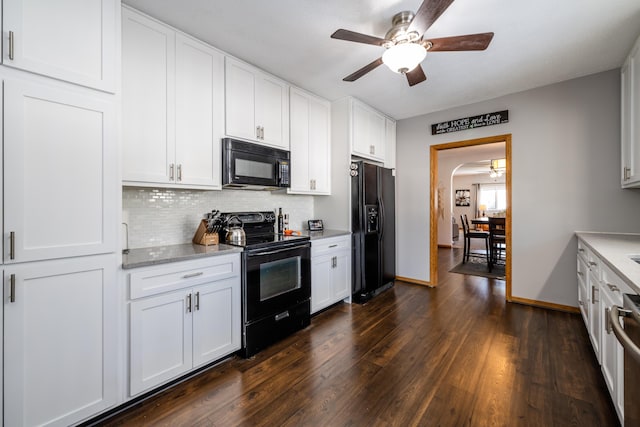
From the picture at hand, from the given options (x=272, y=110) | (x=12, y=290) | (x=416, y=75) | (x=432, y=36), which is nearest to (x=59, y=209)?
(x=12, y=290)

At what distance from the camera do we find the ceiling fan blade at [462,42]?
174 centimetres

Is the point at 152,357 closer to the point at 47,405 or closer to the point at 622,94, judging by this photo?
the point at 47,405

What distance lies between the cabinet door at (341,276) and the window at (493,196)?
9.84 m

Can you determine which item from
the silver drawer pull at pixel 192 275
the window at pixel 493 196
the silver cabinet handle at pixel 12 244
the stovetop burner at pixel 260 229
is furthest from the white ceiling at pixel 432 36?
the window at pixel 493 196

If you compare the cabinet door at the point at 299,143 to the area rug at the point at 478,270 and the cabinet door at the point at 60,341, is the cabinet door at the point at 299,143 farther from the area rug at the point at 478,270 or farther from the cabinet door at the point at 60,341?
the area rug at the point at 478,270

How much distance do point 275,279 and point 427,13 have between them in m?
2.17

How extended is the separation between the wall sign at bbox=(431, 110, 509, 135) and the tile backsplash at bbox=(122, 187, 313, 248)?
276cm

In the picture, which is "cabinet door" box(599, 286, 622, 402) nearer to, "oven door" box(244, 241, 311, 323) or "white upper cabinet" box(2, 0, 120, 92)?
"oven door" box(244, 241, 311, 323)

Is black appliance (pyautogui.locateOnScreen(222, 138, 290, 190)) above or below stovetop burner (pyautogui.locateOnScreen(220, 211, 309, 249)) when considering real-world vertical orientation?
above

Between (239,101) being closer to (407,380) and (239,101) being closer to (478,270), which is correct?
(407,380)

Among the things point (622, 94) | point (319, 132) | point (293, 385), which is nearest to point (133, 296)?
point (293, 385)

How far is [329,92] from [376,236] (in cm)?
189

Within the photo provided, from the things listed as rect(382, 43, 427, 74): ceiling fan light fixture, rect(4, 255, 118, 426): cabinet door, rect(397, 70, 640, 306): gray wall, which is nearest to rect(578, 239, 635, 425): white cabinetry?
rect(397, 70, 640, 306): gray wall

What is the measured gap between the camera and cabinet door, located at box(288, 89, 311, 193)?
2.97 m
